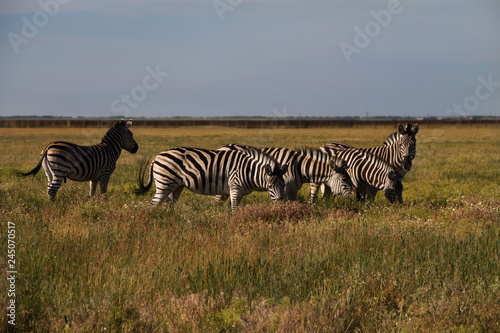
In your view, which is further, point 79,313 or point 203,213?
point 203,213

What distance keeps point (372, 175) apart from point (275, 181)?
3147mm

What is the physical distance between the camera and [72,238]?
7.57 m

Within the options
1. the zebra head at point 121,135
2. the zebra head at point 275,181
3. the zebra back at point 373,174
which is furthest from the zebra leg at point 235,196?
the zebra head at point 121,135

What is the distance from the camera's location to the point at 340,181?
11.8 meters

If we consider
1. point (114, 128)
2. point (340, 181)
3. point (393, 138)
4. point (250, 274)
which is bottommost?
point (250, 274)

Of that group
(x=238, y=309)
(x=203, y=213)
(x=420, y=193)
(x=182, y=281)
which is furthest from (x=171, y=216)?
(x=420, y=193)

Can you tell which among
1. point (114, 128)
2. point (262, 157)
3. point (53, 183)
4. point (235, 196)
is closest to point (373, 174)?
point (262, 157)

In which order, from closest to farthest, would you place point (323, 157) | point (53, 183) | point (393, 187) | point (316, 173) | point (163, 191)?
point (163, 191) → point (316, 173) → point (323, 157) → point (393, 187) → point (53, 183)

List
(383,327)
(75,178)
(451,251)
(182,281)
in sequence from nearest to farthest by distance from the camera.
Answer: (383,327) < (182,281) < (451,251) < (75,178)

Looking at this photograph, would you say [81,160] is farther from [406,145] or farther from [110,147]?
[406,145]

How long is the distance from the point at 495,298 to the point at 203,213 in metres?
5.99

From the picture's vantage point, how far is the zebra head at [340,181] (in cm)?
1172

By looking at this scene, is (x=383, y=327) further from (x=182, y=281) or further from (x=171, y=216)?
(x=171, y=216)

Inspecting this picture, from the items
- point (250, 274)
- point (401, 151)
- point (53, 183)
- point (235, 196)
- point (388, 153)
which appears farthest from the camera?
point (388, 153)
